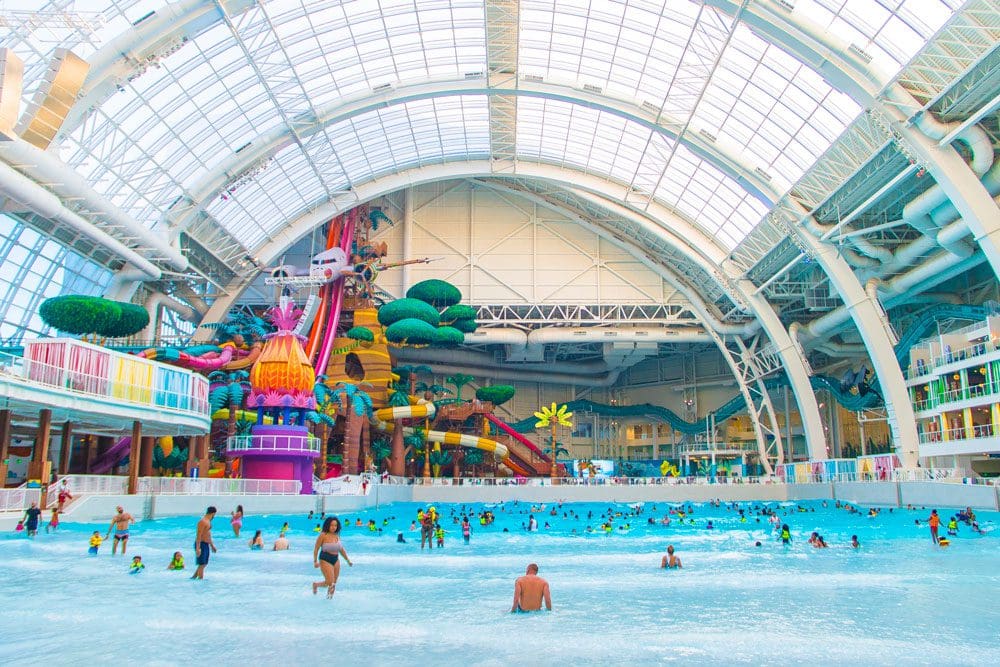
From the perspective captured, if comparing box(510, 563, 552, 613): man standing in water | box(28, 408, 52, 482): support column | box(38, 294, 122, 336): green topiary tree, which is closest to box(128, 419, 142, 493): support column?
box(28, 408, 52, 482): support column

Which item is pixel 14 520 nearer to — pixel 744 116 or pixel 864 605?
pixel 864 605

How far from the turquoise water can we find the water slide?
17.5 metres

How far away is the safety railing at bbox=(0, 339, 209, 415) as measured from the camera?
25.2 meters

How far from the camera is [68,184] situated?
34531mm

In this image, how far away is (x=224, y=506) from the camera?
33.7m

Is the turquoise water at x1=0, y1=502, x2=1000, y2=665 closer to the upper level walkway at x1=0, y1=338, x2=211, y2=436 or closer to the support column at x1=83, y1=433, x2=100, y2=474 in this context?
the upper level walkway at x1=0, y1=338, x2=211, y2=436

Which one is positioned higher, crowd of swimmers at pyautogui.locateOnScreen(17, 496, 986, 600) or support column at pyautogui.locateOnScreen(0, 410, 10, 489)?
support column at pyautogui.locateOnScreen(0, 410, 10, 489)

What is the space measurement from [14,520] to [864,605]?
21595 mm

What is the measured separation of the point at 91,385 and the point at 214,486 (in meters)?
7.54

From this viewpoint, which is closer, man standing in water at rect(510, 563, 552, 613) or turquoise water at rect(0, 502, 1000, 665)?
turquoise water at rect(0, 502, 1000, 665)

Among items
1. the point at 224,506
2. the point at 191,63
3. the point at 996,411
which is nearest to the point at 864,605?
the point at 224,506

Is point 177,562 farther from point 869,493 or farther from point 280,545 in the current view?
point 869,493

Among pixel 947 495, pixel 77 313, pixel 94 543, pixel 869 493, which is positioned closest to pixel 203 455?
pixel 77 313

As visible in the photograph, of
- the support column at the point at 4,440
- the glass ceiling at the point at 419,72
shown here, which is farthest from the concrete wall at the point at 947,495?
the support column at the point at 4,440
